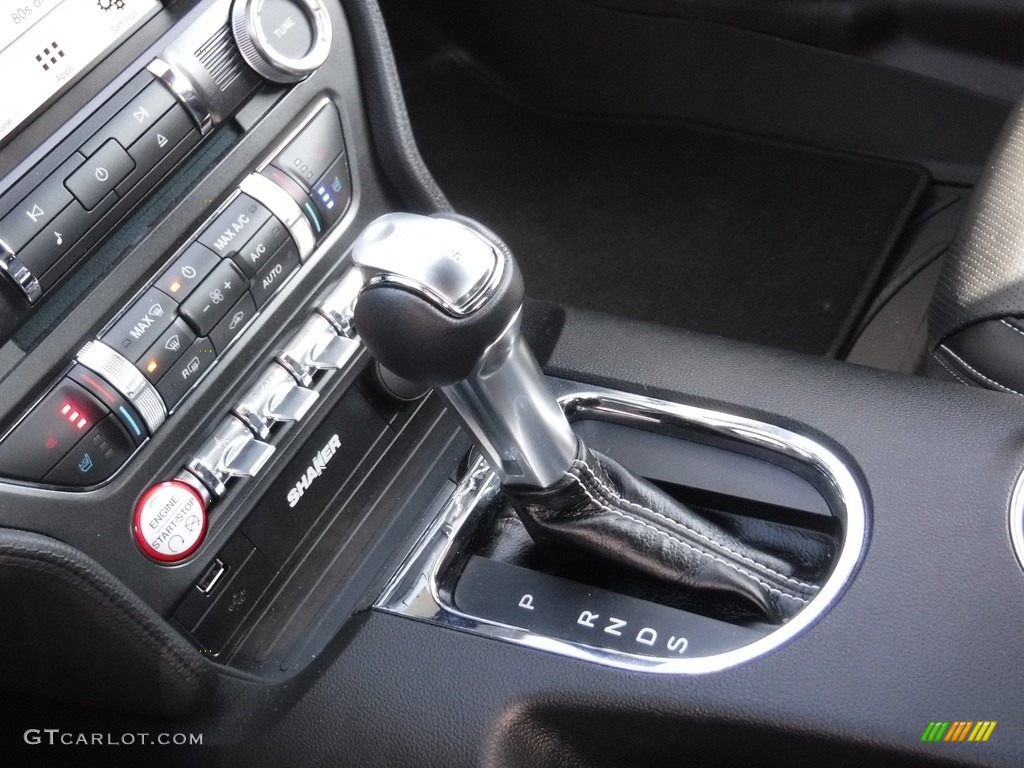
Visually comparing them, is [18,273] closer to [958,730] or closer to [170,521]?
[170,521]

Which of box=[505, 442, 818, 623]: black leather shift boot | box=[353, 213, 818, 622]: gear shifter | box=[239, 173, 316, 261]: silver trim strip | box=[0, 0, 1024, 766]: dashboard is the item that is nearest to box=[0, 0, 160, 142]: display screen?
box=[0, 0, 1024, 766]: dashboard

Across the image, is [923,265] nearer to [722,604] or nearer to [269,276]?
[722,604]

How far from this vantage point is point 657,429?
79 centimetres

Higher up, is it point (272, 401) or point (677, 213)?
point (677, 213)

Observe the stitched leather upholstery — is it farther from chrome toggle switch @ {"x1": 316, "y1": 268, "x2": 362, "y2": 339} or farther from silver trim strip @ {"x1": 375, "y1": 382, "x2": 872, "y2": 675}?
chrome toggle switch @ {"x1": 316, "y1": 268, "x2": 362, "y2": 339}

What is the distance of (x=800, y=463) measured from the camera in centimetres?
74

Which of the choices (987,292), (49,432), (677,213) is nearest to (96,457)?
(49,432)

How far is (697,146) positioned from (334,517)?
98 cm

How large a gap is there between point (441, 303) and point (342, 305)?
0.82 ft

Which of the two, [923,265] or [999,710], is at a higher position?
[923,265]

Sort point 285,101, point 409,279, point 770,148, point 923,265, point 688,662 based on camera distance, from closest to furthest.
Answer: point 409,279 → point 688,662 → point 285,101 → point 923,265 → point 770,148

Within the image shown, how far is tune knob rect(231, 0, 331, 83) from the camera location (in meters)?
0.72

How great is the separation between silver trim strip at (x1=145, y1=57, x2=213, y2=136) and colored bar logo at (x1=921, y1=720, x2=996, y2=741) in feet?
1.82

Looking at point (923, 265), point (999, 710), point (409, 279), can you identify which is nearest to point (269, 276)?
point (409, 279)
